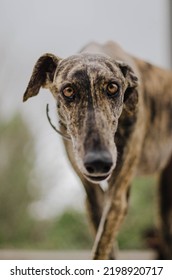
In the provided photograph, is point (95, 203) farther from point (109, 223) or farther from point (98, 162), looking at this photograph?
point (98, 162)

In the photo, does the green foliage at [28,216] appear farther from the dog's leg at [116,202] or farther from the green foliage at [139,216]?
the dog's leg at [116,202]

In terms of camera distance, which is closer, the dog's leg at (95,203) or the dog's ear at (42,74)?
the dog's ear at (42,74)

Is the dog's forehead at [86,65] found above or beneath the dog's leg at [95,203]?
above

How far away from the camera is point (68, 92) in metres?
1.01

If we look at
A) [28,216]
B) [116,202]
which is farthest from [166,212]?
[28,216]

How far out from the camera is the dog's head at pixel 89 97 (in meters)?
0.94

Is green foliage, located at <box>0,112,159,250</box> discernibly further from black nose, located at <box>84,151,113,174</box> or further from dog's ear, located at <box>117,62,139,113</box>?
black nose, located at <box>84,151,113,174</box>

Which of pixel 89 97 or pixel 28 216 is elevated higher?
pixel 89 97

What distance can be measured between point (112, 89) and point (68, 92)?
7cm

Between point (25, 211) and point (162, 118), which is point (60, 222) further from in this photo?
point (162, 118)

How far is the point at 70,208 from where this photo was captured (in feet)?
11.7

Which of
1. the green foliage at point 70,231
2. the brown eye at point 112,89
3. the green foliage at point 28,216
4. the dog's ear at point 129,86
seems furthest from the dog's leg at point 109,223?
the green foliage at point 70,231
